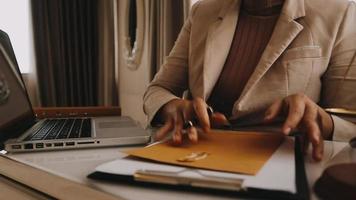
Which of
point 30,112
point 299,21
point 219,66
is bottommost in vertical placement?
point 30,112

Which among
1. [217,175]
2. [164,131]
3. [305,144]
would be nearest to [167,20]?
[164,131]

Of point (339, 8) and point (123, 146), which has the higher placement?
point (339, 8)

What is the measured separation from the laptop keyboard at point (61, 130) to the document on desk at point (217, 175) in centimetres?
25

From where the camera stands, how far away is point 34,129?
743mm

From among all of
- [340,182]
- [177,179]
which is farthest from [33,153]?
[340,182]

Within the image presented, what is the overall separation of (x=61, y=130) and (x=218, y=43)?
489mm

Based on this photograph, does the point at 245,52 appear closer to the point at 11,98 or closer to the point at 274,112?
the point at 274,112

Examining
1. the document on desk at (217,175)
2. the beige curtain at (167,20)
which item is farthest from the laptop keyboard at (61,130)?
the beige curtain at (167,20)

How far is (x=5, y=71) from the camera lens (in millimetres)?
797

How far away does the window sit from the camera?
2580 mm

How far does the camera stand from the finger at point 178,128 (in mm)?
522

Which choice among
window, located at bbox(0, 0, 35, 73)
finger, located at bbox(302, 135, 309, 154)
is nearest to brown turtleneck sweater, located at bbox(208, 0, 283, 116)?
finger, located at bbox(302, 135, 309, 154)

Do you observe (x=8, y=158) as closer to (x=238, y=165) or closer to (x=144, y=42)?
(x=238, y=165)

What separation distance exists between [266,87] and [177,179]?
0.52m
